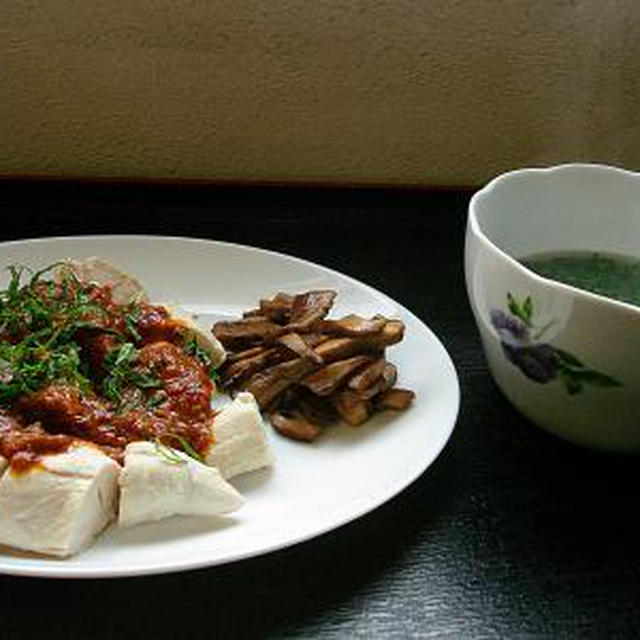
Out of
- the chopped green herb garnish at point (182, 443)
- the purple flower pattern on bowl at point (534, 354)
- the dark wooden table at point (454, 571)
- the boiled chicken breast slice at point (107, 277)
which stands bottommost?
the dark wooden table at point (454, 571)

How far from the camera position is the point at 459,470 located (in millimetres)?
1091

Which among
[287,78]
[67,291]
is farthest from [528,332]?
[287,78]

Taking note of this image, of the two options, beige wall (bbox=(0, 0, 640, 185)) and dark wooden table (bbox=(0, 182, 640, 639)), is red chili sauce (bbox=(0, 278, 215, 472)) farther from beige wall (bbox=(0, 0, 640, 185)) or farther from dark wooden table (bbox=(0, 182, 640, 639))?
beige wall (bbox=(0, 0, 640, 185))

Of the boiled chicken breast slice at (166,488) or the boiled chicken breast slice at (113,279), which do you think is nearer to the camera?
the boiled chicken breast slice at (166,488)

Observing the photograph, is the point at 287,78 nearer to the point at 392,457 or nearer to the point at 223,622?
the point at 392,457

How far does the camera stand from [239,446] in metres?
1.02

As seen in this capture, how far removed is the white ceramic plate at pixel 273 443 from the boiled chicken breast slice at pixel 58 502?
0.02 m

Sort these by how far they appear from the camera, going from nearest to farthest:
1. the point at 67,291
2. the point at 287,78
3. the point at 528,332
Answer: the point at 528,332, the point at 67,291, the point at 287,78

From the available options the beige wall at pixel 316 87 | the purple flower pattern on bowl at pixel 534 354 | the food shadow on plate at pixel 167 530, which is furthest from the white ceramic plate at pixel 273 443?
the beige wall at pixel 316 87

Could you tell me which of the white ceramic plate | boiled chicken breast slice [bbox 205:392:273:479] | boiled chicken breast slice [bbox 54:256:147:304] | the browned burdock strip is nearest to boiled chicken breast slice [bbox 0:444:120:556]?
the white ceramic plate

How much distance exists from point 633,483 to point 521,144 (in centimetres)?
79

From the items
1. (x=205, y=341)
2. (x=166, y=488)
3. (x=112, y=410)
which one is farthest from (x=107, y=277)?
(x=166, y=488)

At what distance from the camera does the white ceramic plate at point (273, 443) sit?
0.89 m

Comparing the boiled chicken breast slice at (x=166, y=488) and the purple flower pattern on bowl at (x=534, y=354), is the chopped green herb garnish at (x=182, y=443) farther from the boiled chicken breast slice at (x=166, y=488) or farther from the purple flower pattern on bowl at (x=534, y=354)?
the purple flower pattern on bowl at (x=534, y=354)
